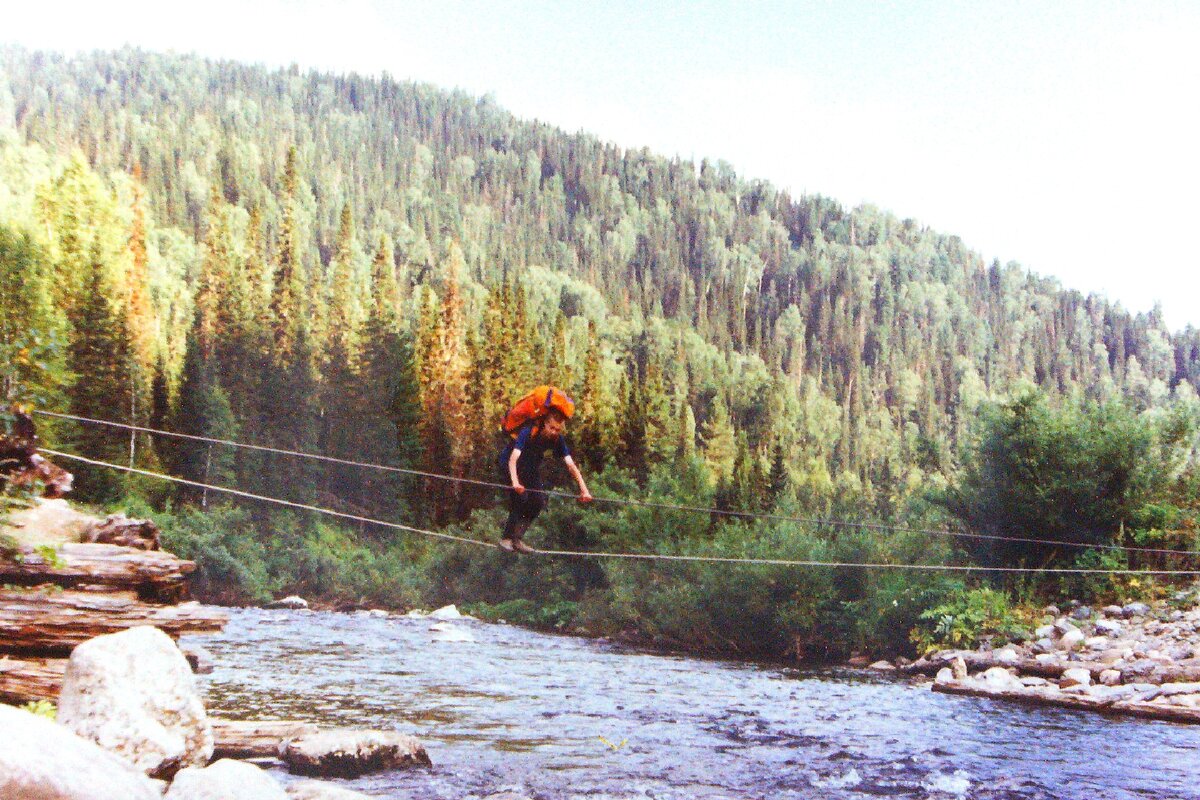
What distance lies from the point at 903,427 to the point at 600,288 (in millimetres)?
22408

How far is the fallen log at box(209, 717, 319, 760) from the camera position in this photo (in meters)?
8.52

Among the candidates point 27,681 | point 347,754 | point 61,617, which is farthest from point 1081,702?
point 27,681

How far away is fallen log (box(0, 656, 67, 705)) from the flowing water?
Answer: 1892 millimetres

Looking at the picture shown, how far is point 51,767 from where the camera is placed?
165 inches

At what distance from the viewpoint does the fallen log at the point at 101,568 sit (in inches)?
279

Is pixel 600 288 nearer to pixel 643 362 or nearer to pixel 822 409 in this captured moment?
pixel 822 409

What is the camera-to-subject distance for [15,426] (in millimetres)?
7078

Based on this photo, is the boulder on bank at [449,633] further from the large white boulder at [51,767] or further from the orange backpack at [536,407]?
the large white boulder at [51,767]

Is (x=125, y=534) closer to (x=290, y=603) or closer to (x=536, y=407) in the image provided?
(x=536, y=407)

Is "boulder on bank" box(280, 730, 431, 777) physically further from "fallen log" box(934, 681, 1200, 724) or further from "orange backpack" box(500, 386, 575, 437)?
"fallen log" box(934, 681, 1200, 724)

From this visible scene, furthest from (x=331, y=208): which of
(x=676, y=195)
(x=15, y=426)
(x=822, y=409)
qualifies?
(x=676, y=195)

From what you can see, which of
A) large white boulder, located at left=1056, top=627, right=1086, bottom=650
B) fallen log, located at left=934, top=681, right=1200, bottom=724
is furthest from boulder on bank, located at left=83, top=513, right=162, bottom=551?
large white boulder, located at left=1056, top=627, right=1086, bottom=650

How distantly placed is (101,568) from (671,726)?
706 cm

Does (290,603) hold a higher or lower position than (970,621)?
lower
